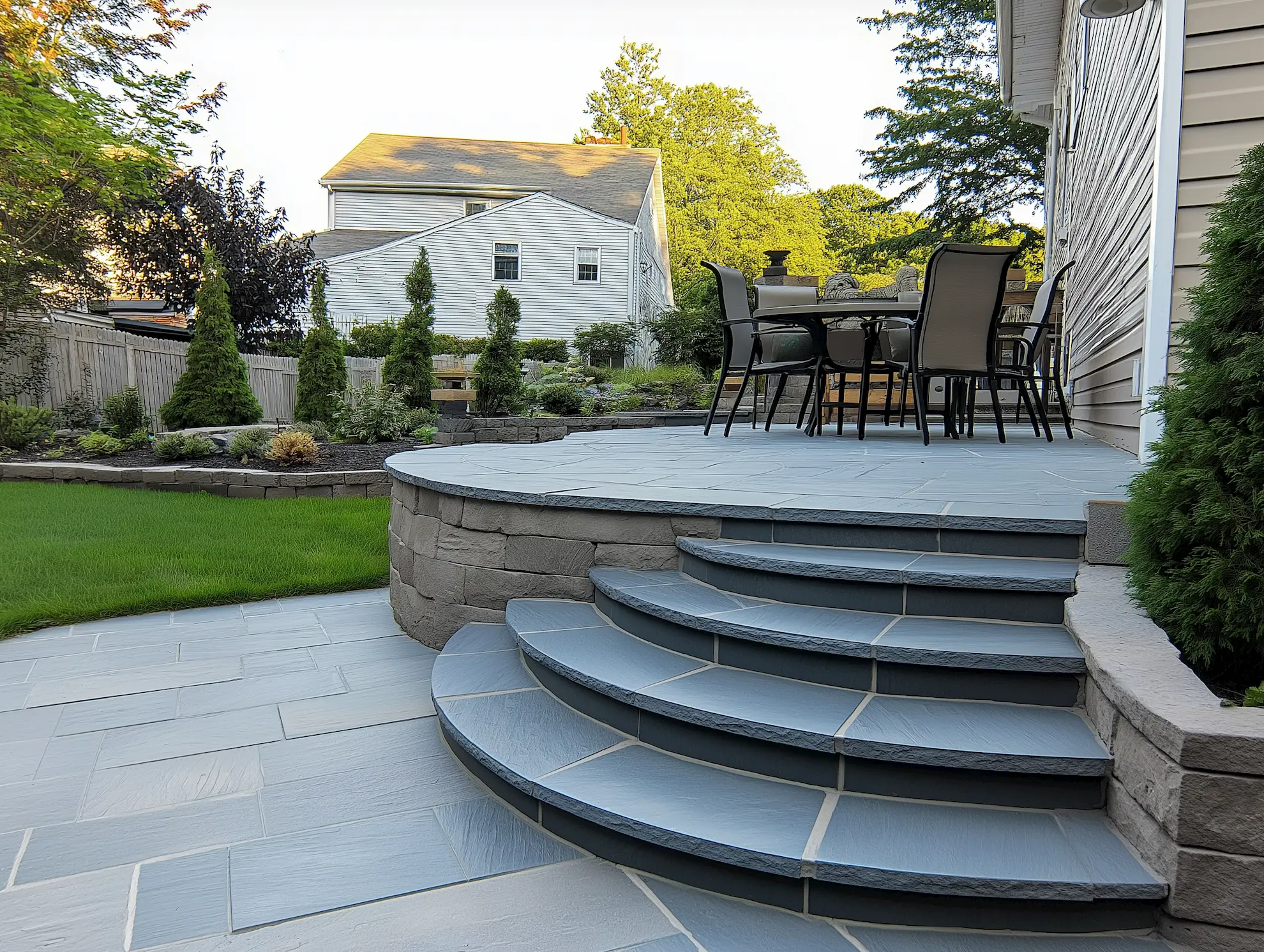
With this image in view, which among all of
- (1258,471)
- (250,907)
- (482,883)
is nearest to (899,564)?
(1258,471)

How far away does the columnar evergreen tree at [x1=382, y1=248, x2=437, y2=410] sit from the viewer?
1130cm

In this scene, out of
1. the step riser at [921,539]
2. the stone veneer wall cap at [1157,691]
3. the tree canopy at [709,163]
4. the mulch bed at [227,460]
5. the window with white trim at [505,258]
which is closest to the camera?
the stone veneer wall cap at [1157,691]

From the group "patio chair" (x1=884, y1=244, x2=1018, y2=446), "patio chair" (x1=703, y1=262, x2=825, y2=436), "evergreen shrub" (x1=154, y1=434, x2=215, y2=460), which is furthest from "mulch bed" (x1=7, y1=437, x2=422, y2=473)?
"patio chair" (x1=884, y1=244, x2=1018, y2=446)

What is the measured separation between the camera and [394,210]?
2250cm

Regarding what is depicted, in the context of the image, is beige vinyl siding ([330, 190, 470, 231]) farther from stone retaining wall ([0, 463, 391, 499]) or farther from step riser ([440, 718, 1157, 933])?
step riser ([440, 718, 1157, 933])

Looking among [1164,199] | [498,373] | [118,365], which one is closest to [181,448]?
[118,365]

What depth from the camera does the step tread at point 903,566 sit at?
6.76ft

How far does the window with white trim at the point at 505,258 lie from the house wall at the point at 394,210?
121 inches

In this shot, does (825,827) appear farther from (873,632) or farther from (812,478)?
(812,478)

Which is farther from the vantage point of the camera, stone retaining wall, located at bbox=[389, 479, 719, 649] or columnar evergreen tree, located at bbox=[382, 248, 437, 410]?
columnar evergreen tree, located at bbox=[382, 248, 437, 410]

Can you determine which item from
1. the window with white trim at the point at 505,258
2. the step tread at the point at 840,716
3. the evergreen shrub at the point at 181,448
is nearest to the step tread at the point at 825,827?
the step tread at the point at 840,716

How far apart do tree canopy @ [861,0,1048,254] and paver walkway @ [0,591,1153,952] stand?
18.7 meters

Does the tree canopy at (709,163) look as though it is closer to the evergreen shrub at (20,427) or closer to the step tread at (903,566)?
the evergreen shrub at (20,427)

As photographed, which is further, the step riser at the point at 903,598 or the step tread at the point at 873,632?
the step riser at the point at 903,598
